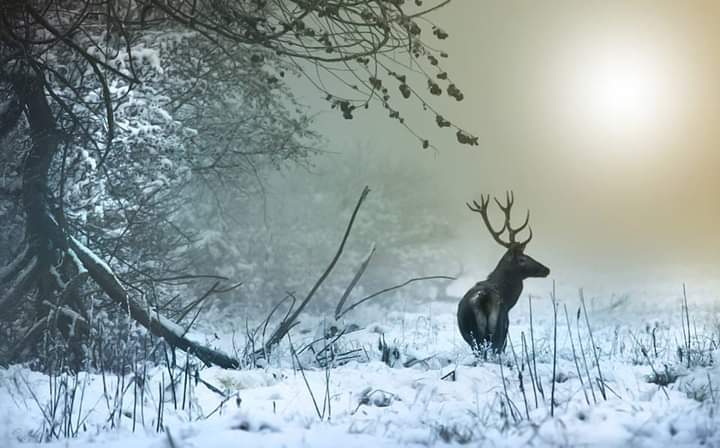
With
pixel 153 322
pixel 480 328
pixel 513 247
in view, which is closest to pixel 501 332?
pixel 480 328

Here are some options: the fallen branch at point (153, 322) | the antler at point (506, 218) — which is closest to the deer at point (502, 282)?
the antler at point (506, 218)

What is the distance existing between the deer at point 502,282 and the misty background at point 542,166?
0.12ft

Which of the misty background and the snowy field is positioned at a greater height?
the misty background

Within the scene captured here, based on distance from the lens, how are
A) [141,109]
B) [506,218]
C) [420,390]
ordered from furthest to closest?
[141,109], [506,218], [420,390]

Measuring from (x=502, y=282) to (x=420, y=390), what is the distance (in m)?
0.50

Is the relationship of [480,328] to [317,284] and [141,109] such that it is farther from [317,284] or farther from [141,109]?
[141,109]

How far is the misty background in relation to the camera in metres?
2.61

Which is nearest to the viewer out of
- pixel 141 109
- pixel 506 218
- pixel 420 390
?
pixel 420 390

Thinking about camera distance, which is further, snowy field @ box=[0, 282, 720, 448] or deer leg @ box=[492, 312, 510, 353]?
deer leg @ box=[492, 312, 510, 353]

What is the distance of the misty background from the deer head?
0.03 metres

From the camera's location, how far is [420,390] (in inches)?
94.0

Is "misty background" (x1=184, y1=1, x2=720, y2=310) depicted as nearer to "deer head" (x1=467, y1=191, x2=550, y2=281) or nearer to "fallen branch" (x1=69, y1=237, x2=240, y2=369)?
"deer head" (x1=467, y1=191, x2=550, y2=281)

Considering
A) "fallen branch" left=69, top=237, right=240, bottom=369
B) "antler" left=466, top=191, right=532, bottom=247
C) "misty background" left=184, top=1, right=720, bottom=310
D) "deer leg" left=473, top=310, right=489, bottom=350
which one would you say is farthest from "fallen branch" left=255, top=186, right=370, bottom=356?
"deer leg" left=473, top=310, right=489, bottom=350

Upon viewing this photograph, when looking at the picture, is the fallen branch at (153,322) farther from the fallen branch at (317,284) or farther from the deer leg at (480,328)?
the deer leg at (480,328)
